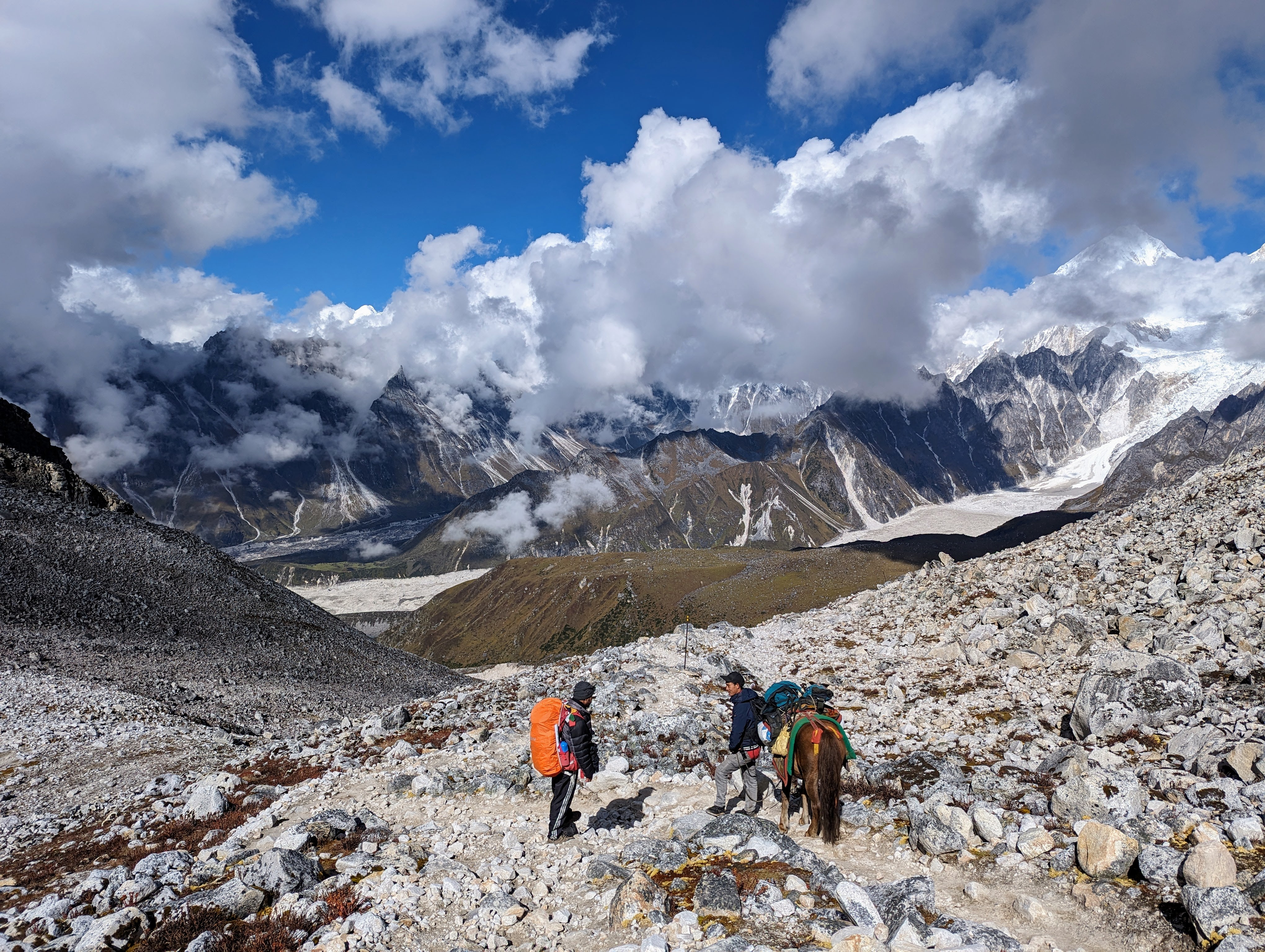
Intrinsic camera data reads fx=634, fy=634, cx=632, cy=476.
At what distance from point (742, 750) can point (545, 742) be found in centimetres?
438

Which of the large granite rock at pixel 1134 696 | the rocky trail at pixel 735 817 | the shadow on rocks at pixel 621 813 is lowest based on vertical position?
the shadow on rocks at pixel 621 813

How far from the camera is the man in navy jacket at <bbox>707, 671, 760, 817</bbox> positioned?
554 inches

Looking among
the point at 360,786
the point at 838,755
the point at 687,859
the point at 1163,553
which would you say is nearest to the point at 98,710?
the point at 360,786

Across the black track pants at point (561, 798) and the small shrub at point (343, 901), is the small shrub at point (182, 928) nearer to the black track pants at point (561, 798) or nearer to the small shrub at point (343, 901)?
the small shrub at point (343, 901)

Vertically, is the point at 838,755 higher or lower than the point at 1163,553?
lower

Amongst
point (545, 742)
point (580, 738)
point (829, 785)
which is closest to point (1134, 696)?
point (829, 785)

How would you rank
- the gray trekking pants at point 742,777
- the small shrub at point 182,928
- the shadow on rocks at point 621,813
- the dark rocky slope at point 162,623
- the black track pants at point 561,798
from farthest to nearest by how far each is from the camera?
the dark rocky slope at point 162,623
the shadow on rocks at point 621,813
the gray trekking pants at point 742,777
the black track pants at point 561,798
the small shrub at point 182,928

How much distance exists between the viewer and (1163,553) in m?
27.5

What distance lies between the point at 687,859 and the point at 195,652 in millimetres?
50151

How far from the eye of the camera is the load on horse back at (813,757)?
12.5m

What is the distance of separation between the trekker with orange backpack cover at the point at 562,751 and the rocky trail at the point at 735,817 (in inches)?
29.2

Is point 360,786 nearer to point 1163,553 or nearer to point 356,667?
point 1163,553

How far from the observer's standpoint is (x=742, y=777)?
14.6 meters

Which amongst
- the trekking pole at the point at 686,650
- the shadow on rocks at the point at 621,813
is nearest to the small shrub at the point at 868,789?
the shadow on rocks at the point at 621,813
